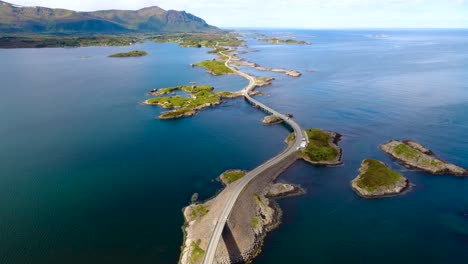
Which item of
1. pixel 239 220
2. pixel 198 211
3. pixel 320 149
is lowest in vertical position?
pixel 198 211

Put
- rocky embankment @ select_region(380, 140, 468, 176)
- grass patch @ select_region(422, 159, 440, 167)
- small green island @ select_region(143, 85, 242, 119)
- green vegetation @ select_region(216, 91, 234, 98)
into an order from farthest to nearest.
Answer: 1. green vegetation @ select_region(216, 91, 234, 98)
2. small green island @ select_region(143, 85, 242, 119)
3. grass patch @ select_region(422, 159, 440, 167)
4. rocky embankment @ select_region(380, 140, 468, 176)

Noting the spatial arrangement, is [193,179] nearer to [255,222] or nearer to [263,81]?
[255,222]

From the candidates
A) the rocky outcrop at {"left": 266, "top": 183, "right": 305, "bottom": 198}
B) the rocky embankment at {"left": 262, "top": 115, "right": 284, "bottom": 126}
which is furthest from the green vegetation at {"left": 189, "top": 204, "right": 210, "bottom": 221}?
the rocky embankment at {"left": 262, "top": 115, "right": 284, "bottom": 126}

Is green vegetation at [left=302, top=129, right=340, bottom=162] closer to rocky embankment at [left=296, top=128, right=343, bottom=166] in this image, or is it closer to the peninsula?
rocky embankment at [left=296, top=128, right=343, bottom=166]

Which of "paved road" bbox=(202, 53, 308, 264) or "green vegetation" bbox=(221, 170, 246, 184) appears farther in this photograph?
"green vegetation" bbox=(221, 170, 246, 184)

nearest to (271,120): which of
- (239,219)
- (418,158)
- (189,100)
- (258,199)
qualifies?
(189,100)

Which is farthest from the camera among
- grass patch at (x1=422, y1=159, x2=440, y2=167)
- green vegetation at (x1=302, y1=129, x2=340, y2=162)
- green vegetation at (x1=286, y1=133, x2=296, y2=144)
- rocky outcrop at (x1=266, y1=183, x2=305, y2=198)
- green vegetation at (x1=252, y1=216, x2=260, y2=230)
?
green vegetation at (x1=286, y1=133, x2=296, y2=144)

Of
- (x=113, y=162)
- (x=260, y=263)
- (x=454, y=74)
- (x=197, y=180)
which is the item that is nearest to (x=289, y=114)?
(x=197, y=180)

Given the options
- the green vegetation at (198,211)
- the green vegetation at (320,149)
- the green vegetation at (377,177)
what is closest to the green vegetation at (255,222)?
the green vegetation at (198,211)
